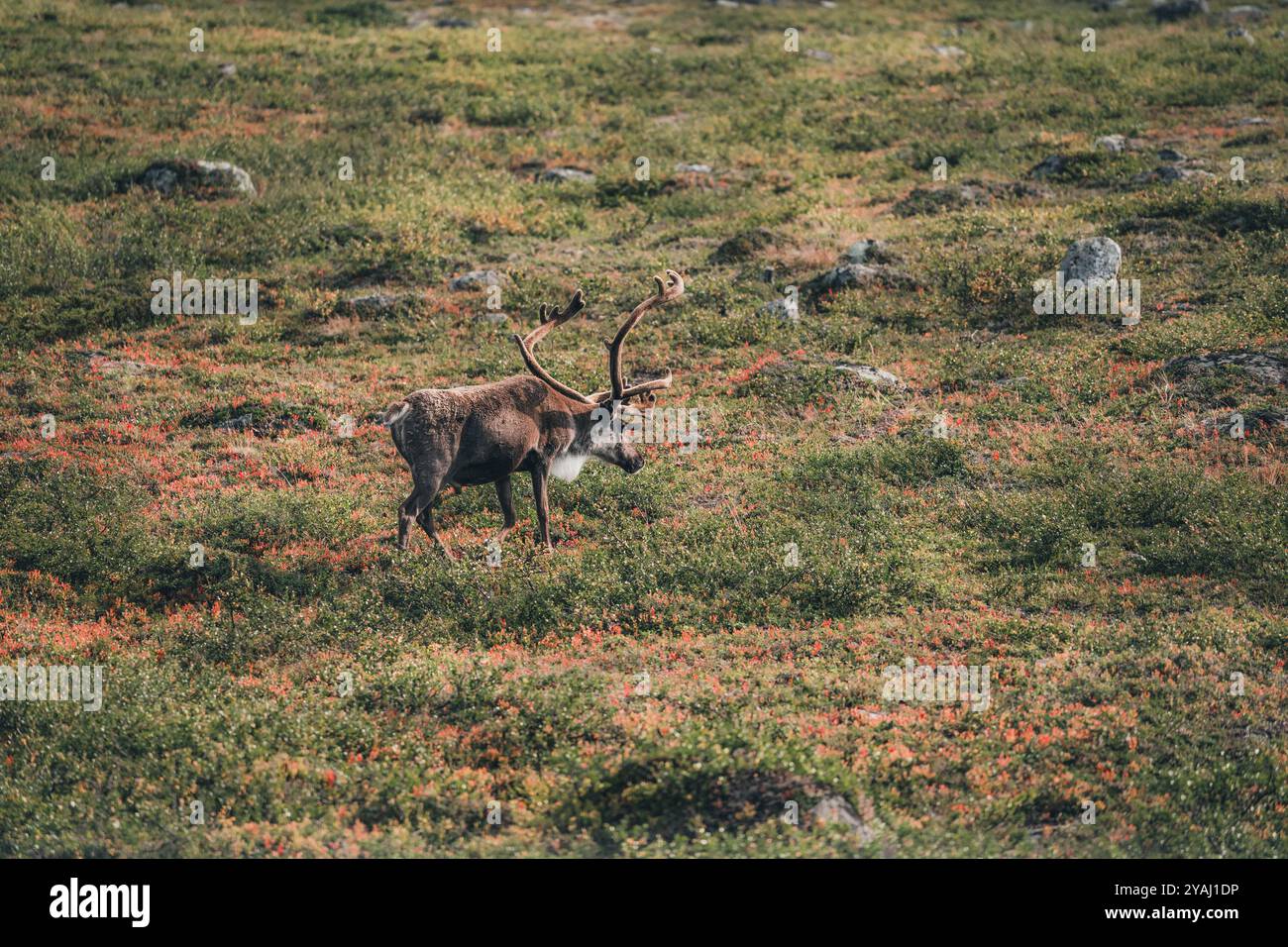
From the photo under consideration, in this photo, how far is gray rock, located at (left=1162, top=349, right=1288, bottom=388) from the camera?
24859mm

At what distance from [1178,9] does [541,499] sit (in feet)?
163

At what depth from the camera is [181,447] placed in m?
24.2

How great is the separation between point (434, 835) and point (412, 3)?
185ft

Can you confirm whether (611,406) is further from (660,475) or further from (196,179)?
(196,179)

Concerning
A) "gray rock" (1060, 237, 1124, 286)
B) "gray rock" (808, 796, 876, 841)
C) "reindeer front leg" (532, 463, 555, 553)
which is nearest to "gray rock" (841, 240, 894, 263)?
"gray rock" (1060, 237, 1124, 286)

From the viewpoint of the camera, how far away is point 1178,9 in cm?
5731

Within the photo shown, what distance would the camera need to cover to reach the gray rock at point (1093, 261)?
30.8 meters

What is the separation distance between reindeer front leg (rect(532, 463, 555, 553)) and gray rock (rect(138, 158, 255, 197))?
2227 cm

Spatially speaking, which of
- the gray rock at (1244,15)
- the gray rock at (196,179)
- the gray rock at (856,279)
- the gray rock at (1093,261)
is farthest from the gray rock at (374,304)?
the gray rock at (1244,15)

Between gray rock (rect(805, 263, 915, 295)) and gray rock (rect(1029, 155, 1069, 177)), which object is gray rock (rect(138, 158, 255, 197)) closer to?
gray rock (rect(805, 263, 915, 295))

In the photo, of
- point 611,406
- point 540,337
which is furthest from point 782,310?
point 540,337

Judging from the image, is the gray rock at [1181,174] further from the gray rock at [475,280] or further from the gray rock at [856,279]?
the gray rock at [475,280]

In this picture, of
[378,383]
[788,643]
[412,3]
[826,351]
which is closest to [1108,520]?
[788,643]
